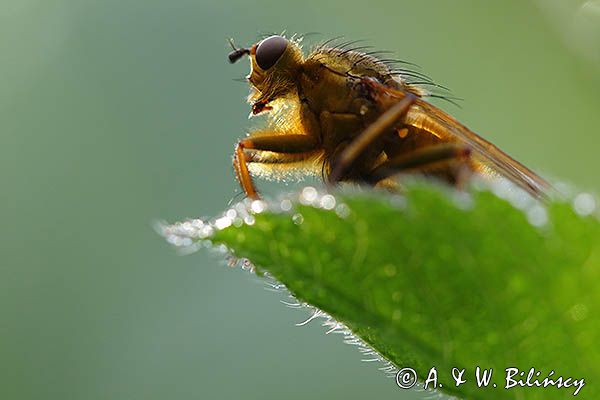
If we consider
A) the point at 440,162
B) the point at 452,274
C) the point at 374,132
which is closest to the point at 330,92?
the point at 374,132

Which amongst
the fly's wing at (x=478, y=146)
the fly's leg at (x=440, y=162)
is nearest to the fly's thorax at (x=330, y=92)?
the fly's wing at (x=478, y=146)

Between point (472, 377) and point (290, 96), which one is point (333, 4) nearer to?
point (290, 96)

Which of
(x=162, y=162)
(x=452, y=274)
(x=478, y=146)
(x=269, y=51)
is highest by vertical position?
(x=162, y=162)

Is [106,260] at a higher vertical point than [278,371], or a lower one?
higher

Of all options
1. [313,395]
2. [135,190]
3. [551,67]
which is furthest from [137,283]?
[551,67]

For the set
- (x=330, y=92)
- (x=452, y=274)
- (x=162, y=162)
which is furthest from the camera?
(x=162, y=162)

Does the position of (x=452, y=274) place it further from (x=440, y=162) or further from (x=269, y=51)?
(x=269, y=51)
